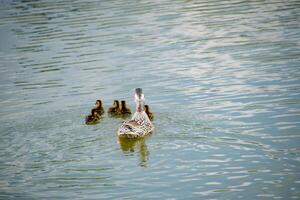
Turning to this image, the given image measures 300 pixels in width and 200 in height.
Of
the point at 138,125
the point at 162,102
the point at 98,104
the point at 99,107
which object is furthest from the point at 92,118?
the point at 162,102

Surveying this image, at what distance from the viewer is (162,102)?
47.1ft

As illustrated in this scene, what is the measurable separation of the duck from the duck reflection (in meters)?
0.10

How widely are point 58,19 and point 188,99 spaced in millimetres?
14703

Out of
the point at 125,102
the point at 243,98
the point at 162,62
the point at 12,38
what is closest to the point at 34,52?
the point at 12,38

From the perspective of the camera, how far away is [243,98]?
1384 centimetres

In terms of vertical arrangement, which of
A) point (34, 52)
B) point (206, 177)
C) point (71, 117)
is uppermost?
point (34, 52)

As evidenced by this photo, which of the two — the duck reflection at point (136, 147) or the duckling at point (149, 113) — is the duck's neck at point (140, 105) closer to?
the duckling at point (149, 113)

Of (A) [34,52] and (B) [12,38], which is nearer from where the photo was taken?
(A) [34,52]

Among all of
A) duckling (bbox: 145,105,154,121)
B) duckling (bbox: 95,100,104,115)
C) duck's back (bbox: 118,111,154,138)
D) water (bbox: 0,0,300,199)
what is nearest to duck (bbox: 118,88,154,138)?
duck's back (bbox: 118,111,154,138)

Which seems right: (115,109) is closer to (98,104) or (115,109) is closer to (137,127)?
(98,104)

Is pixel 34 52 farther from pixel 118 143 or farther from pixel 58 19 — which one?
pixel 118 143

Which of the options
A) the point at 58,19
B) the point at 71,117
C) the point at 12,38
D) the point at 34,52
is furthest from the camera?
the point at 58,19

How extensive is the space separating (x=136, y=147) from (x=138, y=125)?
662 millimetres

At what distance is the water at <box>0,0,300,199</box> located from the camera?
976cm
